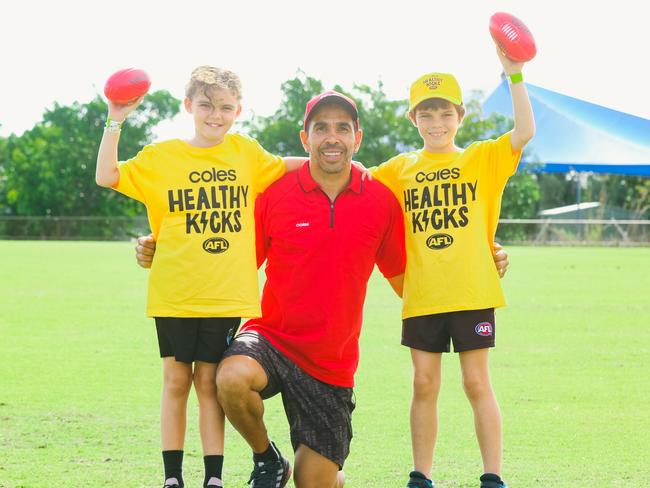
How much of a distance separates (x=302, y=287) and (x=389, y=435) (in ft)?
4.99

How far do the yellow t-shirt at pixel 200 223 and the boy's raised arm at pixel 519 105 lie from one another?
1213mm

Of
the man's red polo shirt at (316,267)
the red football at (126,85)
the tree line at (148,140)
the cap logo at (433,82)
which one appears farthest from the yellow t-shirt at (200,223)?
the tree line at (148,140)

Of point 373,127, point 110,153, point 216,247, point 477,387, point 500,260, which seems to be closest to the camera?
point 216,247

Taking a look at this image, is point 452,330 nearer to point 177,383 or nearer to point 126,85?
point 177,383

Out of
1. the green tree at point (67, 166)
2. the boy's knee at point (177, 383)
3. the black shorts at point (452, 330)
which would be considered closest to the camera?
the boy's knee at point (177, 383)

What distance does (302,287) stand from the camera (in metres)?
4.56

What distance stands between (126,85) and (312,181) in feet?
3.14

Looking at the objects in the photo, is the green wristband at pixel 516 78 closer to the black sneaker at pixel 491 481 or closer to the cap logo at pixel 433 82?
the cap logo at pixel 433 82

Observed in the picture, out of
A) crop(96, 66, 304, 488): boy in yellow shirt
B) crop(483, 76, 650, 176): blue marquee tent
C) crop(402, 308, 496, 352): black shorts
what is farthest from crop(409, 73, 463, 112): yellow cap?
crop(483, 76, 650, 176): blue marquee tent

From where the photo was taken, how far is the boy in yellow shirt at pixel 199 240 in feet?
14.7

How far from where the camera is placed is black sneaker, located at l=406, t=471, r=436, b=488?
4602 mm

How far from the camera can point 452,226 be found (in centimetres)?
479

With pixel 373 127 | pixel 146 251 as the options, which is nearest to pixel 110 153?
pixel 146 251

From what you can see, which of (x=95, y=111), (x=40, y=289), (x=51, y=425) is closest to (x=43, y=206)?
(x=95, y=111)
